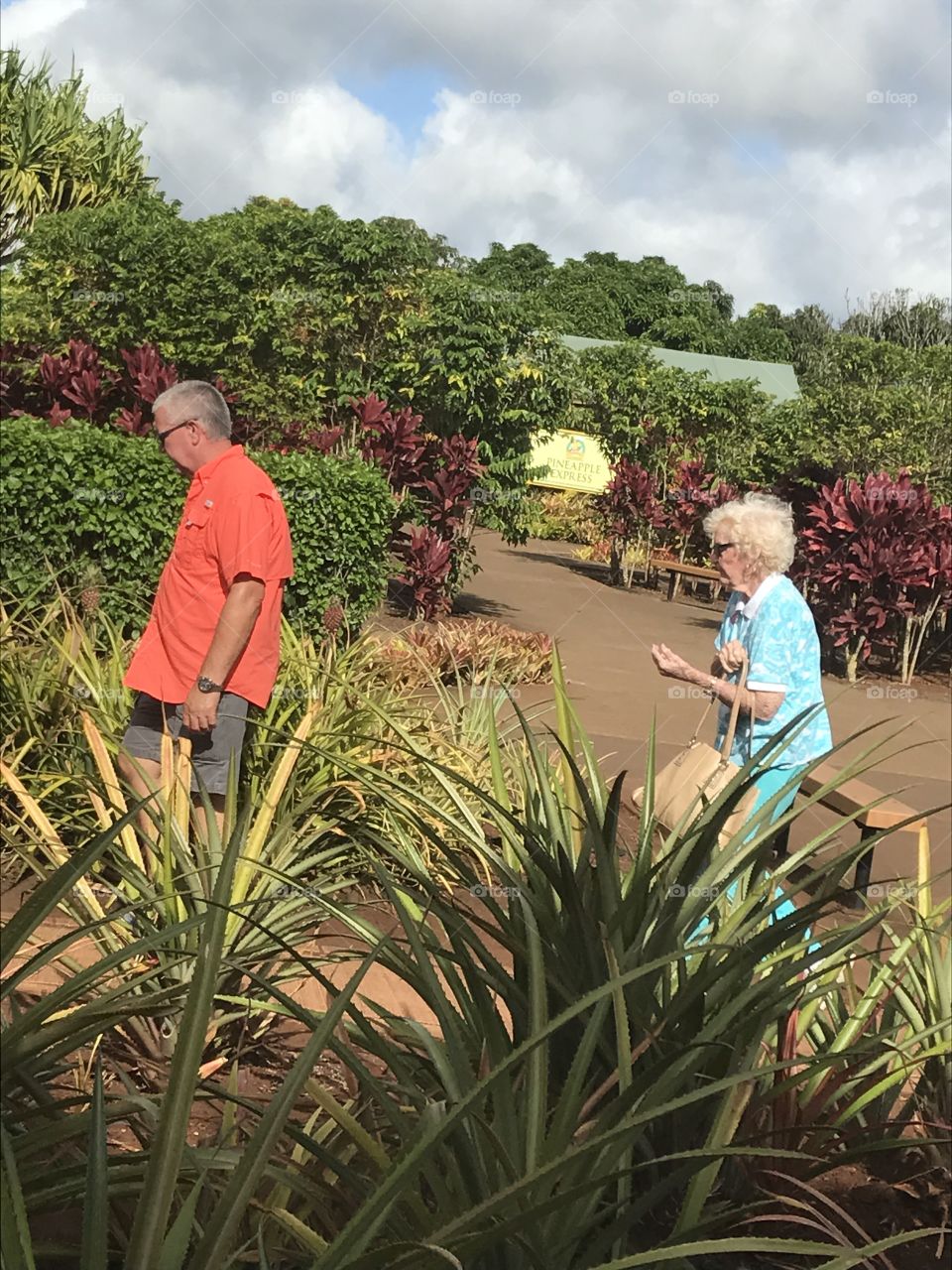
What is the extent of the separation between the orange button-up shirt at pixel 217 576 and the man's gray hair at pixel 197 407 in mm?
93

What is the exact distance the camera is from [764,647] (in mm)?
4434

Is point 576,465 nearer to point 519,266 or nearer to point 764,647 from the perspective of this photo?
point 764,647

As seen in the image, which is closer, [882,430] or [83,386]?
[83,386]

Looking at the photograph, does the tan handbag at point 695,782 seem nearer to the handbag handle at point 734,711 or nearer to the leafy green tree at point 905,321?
the handbag handle at point 734,711

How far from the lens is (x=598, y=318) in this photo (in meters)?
68.4

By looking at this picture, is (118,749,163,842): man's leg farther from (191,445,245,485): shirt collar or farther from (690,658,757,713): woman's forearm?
(690,658,757,713): woman's forearm

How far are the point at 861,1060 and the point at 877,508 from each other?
11.3m

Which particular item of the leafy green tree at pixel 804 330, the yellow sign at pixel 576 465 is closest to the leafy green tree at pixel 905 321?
the leafy green tree at pixel 804 330

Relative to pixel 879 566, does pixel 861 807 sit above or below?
below

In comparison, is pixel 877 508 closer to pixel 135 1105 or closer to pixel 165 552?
pixel 165 552

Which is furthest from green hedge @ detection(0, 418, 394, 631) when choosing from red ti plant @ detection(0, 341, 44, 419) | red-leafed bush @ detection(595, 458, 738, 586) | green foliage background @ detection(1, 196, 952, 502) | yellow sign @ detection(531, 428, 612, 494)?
yellow sign @ detection(531, 428, 612, 494)

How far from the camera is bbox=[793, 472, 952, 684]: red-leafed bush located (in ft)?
43.4

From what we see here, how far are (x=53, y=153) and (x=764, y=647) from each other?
28.9 m

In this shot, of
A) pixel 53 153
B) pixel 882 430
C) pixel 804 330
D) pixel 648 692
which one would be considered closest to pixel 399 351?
pixel 648 692
